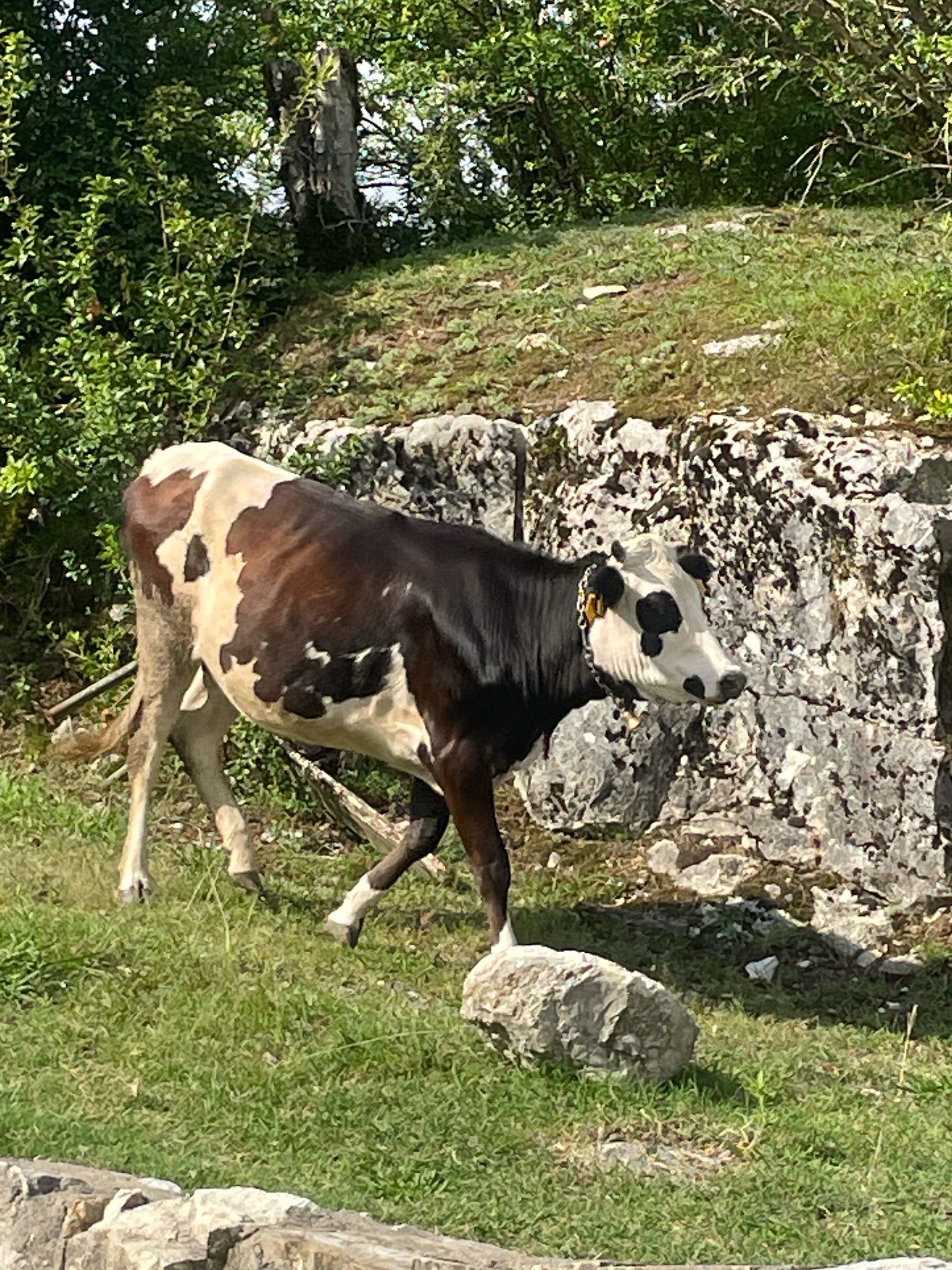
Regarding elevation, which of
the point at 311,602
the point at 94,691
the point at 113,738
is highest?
the point at 311,602

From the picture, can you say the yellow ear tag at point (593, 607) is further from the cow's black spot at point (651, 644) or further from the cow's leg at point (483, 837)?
the cow's leg at point (483, 837)

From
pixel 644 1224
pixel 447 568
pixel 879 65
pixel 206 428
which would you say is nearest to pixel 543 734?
pixel 447 568

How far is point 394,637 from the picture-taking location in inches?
292

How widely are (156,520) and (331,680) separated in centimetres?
119

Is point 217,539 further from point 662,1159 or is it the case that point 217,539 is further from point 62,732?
point 662,1159

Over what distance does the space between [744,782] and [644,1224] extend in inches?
169

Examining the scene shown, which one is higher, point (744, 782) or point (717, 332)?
point (717, 332)

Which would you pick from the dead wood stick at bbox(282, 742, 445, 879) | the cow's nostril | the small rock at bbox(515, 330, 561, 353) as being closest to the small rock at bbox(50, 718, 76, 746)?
the dead wood stick at bbox(282, 742, 445, 879)

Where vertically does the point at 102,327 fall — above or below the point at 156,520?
above

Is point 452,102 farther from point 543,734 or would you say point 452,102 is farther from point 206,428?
point 543,734

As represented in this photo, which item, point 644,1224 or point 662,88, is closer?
point 644,1224

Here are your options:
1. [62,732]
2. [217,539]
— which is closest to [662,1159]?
[217,539]

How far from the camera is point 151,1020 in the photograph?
6.12m

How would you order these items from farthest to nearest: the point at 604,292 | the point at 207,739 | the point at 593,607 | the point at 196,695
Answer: the point at 604,292
the point at 207,739
the point at 196,695
the point at 593,607
